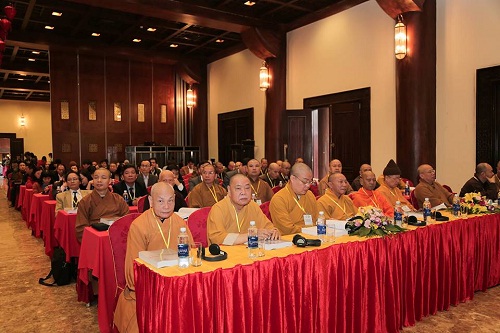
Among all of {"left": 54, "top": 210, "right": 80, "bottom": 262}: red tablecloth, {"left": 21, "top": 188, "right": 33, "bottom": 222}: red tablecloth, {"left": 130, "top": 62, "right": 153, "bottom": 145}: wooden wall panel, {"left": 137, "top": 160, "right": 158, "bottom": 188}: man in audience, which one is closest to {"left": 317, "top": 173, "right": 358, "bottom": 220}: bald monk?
{"left": 54, "top": 210, "right": 80, "bottom": 262}: red tablecloth

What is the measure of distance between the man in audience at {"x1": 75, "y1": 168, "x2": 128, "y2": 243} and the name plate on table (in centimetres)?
188

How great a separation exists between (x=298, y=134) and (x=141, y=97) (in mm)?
6860

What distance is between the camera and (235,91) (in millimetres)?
12867

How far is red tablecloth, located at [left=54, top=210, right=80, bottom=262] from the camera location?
4.57 m

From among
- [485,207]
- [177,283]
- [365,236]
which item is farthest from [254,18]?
[177,283]

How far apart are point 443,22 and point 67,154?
36.1 ft

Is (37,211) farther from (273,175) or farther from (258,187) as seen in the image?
(273,175)

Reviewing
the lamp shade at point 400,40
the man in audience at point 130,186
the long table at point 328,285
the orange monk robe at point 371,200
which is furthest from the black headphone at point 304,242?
the lamp shade at point 400,40

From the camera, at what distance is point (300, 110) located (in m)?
9.83

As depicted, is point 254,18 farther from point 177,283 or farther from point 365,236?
point 177,283

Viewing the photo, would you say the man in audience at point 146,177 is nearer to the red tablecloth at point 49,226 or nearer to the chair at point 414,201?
the red tablecloth at point 49,226

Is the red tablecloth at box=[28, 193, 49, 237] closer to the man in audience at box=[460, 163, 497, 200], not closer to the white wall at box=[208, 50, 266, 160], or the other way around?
the white wall at box=[208, 50, 266, 160]

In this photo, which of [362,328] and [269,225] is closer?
[362,328]

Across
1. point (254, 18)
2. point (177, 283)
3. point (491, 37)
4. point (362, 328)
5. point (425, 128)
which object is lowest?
point (362, 328)
